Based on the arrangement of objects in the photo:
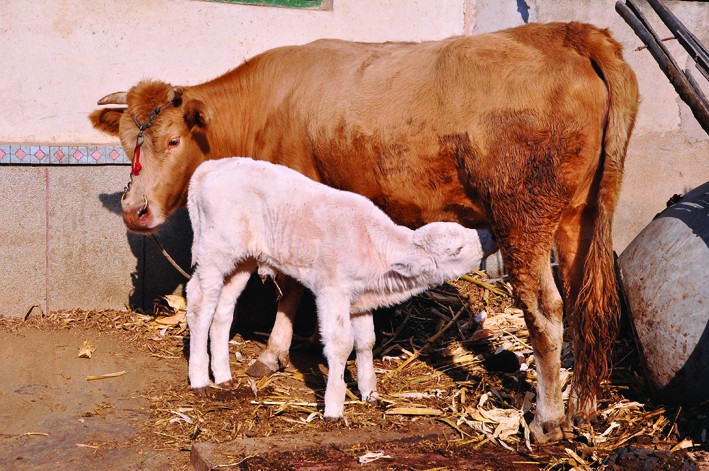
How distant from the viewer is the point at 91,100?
25.8 ft

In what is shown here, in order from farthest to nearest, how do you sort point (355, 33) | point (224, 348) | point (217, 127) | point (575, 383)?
point (355, 33)
point (217, 127)
point (224, 348)
point (575, 383)

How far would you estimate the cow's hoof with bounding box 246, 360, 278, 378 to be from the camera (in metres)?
6.64

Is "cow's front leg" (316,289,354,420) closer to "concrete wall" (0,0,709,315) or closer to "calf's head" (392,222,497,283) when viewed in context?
"calf's head" (392,222,497,283)

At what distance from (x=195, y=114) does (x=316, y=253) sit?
79.7 inches

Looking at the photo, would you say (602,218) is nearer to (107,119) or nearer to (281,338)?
(281,338)

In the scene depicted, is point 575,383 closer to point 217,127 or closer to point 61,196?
point 217,127

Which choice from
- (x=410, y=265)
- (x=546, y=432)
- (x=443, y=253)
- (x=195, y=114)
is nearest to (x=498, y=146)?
(x=443, y=253)

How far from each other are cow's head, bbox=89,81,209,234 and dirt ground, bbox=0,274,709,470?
3.99ft

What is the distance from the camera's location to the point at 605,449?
17.5 feet

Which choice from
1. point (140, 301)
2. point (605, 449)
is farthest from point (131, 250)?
point (605, 449)

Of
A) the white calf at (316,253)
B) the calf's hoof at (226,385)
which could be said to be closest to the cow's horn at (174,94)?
the white calf at (316,253)

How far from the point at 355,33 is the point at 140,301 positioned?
3.42 meters

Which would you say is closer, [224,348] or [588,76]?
[588,76]

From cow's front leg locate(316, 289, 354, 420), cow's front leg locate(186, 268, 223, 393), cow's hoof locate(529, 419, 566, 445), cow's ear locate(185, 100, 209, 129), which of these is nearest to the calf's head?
cow's front leg locate(316, 289, 354, 420)
